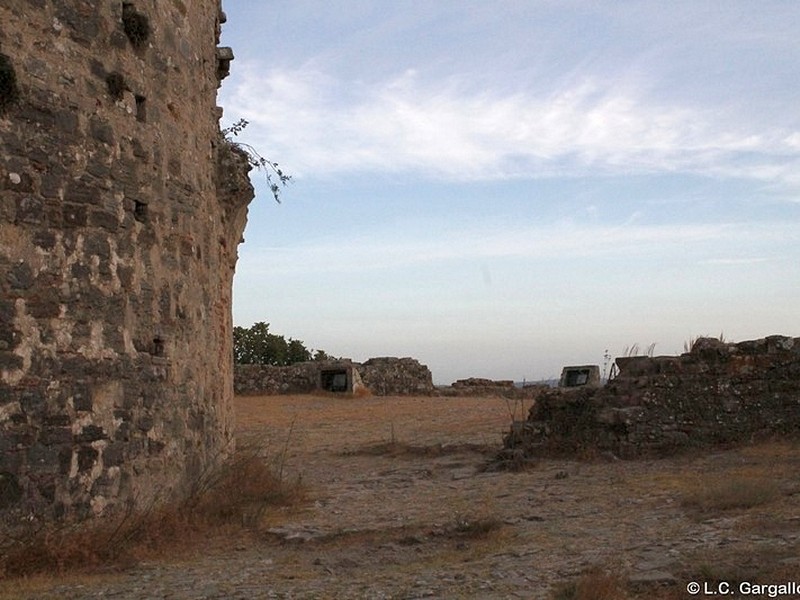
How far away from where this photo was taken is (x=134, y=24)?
7414 mm

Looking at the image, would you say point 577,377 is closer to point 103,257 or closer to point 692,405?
point 692,405

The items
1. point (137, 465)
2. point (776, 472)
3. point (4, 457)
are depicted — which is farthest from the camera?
point (776, 472)

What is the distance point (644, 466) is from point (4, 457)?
23.2 feet

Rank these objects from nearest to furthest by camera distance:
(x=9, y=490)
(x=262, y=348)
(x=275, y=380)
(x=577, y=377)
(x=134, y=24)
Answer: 1. (x=9, y=490)
2. (x=134, y=24)
3. (x=577, y=377)
4. (x=275, y=380)
5. (x=262, y=348)

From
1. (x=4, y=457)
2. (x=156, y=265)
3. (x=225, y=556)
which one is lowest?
(x=225, y=556)

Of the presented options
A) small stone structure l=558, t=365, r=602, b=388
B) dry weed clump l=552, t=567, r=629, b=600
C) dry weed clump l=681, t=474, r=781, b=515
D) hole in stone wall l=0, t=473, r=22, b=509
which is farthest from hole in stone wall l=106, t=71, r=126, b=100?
small stone structure l=558, t=365, r=602, b=388

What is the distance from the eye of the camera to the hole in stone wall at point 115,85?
7120mm

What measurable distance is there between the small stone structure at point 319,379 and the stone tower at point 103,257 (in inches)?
624

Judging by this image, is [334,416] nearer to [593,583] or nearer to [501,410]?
[501,410]

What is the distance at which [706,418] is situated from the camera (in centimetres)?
1097

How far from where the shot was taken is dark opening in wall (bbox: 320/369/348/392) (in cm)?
2438

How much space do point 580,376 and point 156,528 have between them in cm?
1616

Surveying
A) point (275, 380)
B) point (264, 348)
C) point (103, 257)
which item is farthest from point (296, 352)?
point (103, 257)

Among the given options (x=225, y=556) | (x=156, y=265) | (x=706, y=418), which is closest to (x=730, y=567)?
(x=225, y=556)
